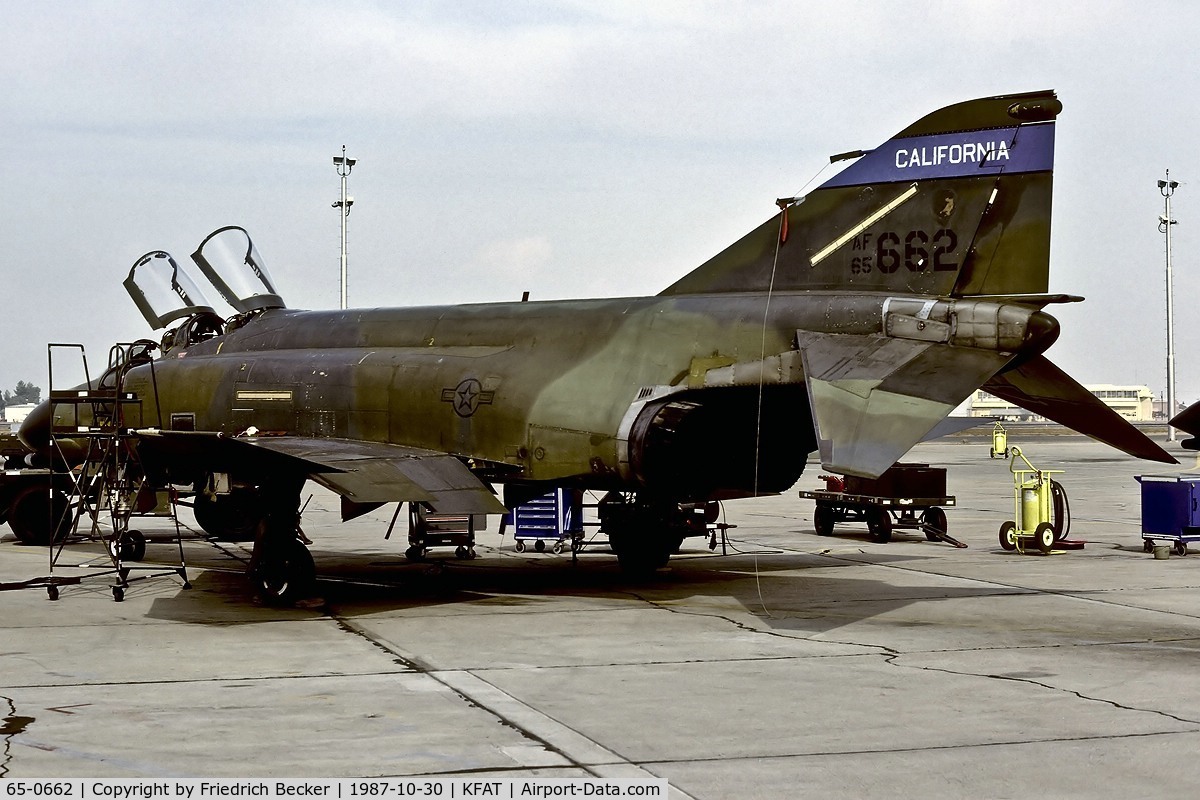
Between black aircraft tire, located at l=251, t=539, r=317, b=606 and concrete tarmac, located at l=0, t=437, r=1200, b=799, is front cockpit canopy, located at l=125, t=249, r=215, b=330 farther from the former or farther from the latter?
black aircraft tire, located at l=251, t=539, r=317, b=606

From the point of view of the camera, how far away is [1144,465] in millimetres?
48250

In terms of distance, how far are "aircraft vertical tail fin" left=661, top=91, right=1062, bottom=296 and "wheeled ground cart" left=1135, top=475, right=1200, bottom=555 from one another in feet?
26.0

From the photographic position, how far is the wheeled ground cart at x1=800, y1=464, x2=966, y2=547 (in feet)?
65.5

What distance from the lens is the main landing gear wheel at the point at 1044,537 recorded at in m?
18.1

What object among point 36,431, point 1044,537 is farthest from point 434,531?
point 1044,537

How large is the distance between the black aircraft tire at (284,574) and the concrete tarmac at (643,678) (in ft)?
0.82

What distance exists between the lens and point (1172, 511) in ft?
58.5

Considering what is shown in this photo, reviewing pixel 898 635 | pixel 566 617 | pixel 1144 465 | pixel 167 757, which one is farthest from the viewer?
pixel 1144 465

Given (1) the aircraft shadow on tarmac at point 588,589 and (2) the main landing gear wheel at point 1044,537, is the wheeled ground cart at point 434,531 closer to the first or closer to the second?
(1) the aircraft shadow on tarmac at point 588,589

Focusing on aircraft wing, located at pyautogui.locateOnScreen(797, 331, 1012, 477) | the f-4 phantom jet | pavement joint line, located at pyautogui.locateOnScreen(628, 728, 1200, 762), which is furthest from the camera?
the f-4 phantom jet

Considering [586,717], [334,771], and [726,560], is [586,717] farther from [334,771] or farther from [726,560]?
[726,560]

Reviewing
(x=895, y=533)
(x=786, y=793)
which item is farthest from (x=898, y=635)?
(x=895, y=533)

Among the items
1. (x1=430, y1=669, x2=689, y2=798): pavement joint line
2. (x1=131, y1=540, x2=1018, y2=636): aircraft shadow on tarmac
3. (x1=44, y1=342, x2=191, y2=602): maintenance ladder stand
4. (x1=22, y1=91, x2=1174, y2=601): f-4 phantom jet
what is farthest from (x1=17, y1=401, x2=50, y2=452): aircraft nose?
(x1=430, y1=669, x2=689, y2=798): pavement joint line

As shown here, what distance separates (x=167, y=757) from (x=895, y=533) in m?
16.8
